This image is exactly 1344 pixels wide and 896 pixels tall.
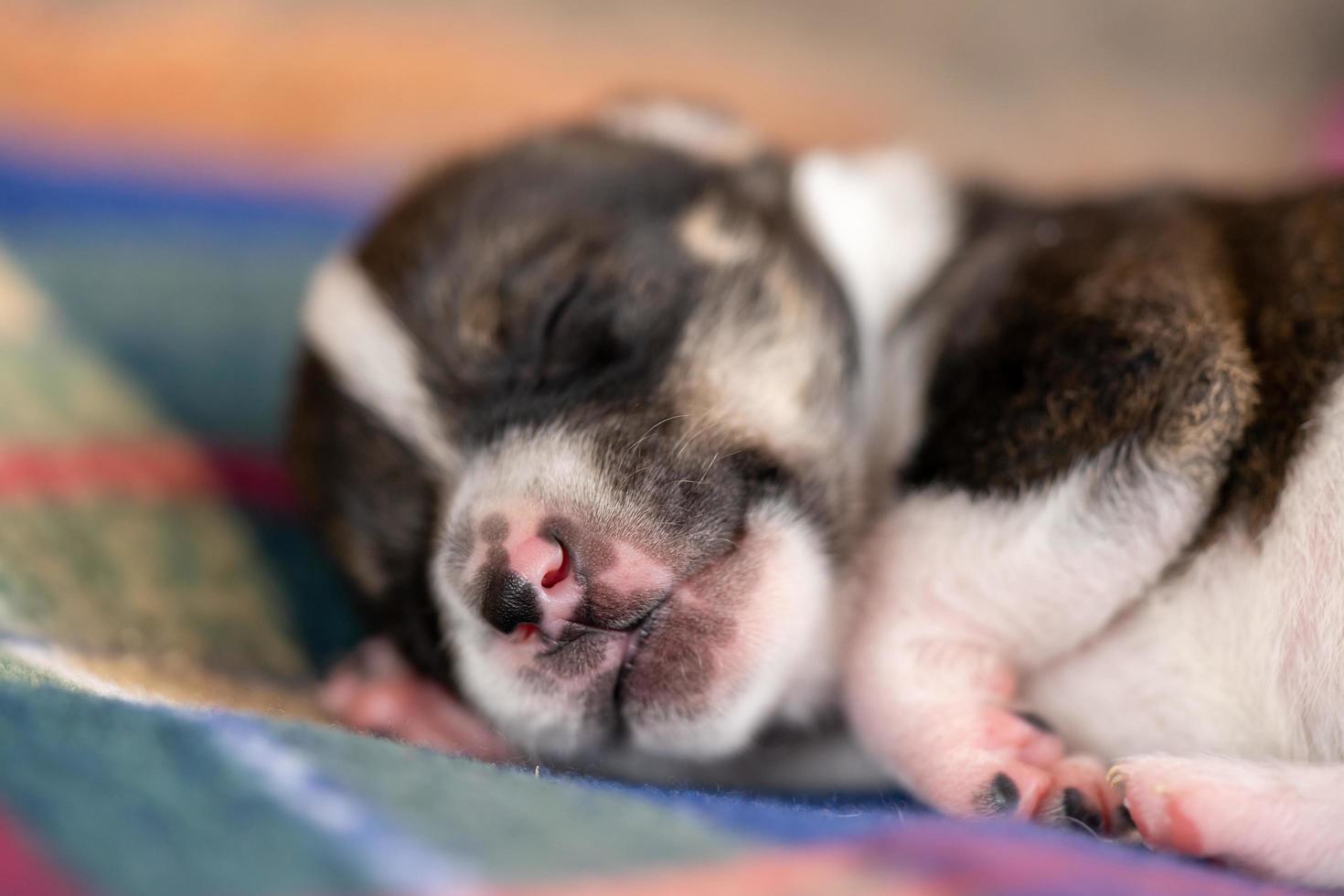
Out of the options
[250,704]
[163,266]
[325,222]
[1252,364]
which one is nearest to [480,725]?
[250,704]

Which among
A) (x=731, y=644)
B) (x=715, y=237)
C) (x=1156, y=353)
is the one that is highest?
(x=715, y=237)


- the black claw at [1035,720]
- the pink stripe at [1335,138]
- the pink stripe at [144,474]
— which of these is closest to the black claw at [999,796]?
the black claw at [1035,720]

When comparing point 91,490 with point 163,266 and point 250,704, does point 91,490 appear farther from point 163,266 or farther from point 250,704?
point 163,266

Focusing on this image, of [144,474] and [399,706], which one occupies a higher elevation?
[144,474]

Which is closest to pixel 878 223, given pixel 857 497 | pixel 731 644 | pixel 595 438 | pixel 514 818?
pixel 857 497

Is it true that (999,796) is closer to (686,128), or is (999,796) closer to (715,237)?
(715,237)

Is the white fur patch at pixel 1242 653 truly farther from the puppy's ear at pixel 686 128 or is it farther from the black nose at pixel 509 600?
the puppy's ear at pixel 686 128
